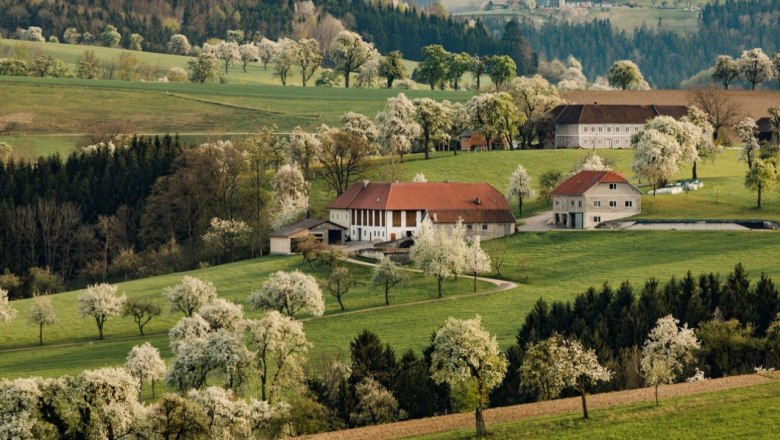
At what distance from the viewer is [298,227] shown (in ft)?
411

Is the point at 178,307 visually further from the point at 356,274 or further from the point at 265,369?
the point at 265,369

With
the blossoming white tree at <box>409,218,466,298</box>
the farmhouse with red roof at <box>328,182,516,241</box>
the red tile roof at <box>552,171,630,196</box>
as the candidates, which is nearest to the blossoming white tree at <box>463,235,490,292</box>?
the blossoming white tree at <box>409,218,466,298</box>

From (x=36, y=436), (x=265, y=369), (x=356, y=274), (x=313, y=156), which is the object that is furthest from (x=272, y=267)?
(x=36, y=436)

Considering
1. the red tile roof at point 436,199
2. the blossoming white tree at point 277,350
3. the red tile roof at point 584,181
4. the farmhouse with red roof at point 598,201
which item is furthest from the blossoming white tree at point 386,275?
the blossoming white tree at point 277,350

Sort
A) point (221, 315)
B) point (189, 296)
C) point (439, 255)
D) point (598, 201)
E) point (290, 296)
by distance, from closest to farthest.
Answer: point (221, 315) → point (290, 296) → point (189, 296) → point (439, 255) → point (598, 201)

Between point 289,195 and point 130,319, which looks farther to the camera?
point 289,195

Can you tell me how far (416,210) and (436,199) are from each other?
2.76 metres

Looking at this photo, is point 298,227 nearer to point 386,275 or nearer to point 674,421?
point 386,275

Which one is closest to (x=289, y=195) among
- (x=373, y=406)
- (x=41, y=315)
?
(x=41, y=315)

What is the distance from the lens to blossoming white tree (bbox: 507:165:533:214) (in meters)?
135

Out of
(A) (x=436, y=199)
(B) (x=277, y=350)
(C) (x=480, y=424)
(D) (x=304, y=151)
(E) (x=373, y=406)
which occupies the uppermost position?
(D) (x=304, y=151)

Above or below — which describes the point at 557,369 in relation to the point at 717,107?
below

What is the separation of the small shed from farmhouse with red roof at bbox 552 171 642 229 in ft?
64.0

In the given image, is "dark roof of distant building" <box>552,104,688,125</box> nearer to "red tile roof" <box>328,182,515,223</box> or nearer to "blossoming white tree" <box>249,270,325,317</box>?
"red tile roof" <box>328,182,515,223</box>
